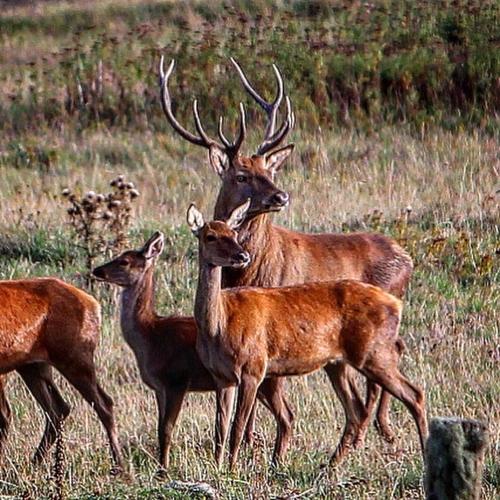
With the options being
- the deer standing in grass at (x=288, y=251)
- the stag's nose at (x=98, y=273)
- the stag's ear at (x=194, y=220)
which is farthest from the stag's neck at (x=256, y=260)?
the stag's ear at (x=194, y=220)

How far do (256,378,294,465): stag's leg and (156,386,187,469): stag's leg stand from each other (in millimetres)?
584

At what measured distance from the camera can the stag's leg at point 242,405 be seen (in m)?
9.06

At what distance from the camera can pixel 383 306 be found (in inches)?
375

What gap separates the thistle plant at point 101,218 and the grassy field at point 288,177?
0.16m

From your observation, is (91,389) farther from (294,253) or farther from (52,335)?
(294,253)

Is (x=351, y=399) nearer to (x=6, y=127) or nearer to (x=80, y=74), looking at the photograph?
(x=6, y=127)

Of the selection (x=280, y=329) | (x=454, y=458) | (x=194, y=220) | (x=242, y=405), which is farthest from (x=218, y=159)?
(x=454, y=458)

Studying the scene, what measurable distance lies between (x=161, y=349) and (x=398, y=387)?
1468 millimetres

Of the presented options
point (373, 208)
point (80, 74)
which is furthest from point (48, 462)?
point (80, 74)

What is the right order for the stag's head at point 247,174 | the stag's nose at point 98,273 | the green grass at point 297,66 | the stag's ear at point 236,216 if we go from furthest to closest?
the green grass at point 297,66, the stag's head at point 247,174, the stag's nose at point 98,273, the stag's ear at point 236,216

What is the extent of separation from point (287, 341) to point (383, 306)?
0.65 meters

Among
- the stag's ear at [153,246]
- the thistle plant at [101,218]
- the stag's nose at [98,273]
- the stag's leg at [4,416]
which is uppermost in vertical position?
the stag's ear at [153,246]

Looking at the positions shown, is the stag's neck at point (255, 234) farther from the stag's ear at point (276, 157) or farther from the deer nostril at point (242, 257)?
the deer nostril at point (242, 257)

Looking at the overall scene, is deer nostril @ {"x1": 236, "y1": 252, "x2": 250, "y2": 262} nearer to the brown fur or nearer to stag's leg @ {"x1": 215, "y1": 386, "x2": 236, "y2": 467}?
stag's leg @ {"x1": 215, "y1": 386, "x2": 236, "y2": 467}
